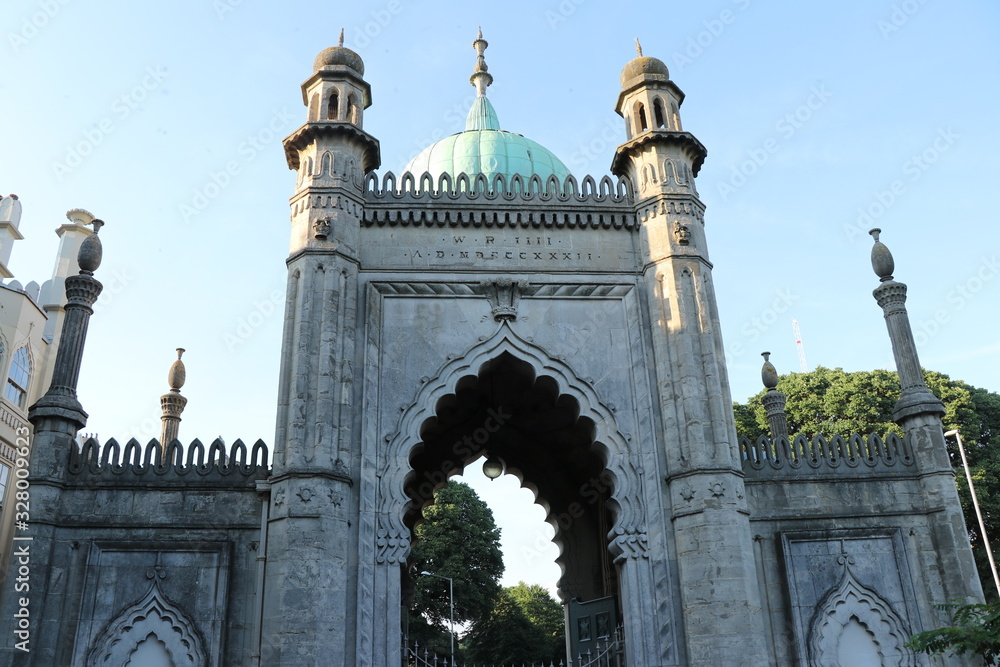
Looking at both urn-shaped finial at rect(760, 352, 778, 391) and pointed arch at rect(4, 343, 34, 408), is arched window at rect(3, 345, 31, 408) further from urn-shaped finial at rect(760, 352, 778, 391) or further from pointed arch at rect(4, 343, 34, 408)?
urn-shaped finial at rect(760, 352, 778, 391)

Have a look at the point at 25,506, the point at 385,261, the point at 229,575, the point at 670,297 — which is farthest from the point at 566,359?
the point at 25,506

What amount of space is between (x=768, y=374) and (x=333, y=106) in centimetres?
1345

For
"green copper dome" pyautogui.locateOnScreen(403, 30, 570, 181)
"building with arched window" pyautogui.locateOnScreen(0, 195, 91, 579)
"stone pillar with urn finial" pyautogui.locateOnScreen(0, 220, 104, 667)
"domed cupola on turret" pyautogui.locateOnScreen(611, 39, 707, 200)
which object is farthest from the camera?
"building with arched window" pyautogui.locateOnScreen(0, 195, 91, 579)

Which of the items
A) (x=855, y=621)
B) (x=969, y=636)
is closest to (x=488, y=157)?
(x=855, y=621)

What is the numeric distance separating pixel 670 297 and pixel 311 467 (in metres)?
7.14

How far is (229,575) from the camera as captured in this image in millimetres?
13273

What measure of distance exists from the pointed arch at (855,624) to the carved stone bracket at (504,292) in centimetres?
743

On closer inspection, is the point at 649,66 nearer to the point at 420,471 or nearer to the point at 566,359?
the point at 566,359

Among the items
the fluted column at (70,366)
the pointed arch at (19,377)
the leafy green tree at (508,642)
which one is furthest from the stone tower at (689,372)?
the leafy green tree at (508,642)

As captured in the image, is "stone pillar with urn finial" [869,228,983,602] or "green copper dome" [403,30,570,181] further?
"green copper dome" [403,30,570,181]

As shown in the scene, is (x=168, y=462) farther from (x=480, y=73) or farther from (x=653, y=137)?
(x=480, y=73)

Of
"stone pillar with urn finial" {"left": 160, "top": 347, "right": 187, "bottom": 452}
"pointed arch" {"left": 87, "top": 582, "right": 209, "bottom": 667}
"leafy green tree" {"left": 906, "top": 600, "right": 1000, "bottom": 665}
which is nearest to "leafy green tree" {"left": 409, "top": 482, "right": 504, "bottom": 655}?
"stone pillar with urn finial" {"left": 160, "top": 347, "right": 187, "bottom": 452}

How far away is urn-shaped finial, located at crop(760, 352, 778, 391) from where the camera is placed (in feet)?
72.3

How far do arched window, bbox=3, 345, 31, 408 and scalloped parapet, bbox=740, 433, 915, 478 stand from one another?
23.0 m
